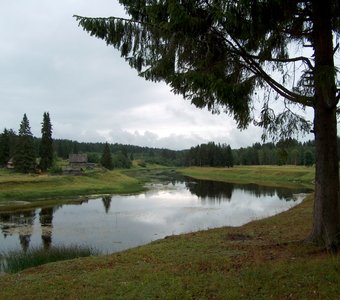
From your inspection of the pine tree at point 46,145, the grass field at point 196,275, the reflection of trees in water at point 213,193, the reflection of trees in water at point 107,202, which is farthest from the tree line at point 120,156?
the reflection of trees in water at point 107,202

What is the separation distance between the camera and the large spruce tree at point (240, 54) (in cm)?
809

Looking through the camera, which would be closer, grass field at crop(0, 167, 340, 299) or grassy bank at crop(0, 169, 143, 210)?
grass field at crop(0, 167, 340, 299)

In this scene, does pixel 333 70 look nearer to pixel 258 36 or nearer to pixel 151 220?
pixel 258 36

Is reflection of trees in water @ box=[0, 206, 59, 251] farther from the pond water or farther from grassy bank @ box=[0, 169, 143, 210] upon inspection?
grassy bank @ box=[0, 169, 143, 210]

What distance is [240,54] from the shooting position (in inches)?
348

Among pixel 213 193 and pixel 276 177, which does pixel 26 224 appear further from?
pixel 276 177

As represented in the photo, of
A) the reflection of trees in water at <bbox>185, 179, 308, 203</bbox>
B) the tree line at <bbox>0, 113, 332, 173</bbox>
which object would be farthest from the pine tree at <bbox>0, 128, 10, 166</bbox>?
the reflection of trees in water at <bbox>185, 179, 308, 203</bbox>

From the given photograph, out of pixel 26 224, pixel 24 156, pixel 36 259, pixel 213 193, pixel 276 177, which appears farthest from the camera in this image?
pixel 276 177

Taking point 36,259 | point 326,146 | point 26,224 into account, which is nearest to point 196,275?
point 326,146

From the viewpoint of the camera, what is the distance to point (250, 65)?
915 centimetres

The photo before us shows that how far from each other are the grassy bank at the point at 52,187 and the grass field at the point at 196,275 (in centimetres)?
3224

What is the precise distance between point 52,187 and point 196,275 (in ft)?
153

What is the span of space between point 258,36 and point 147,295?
594 cm

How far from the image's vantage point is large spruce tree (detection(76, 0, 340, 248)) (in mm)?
8094
